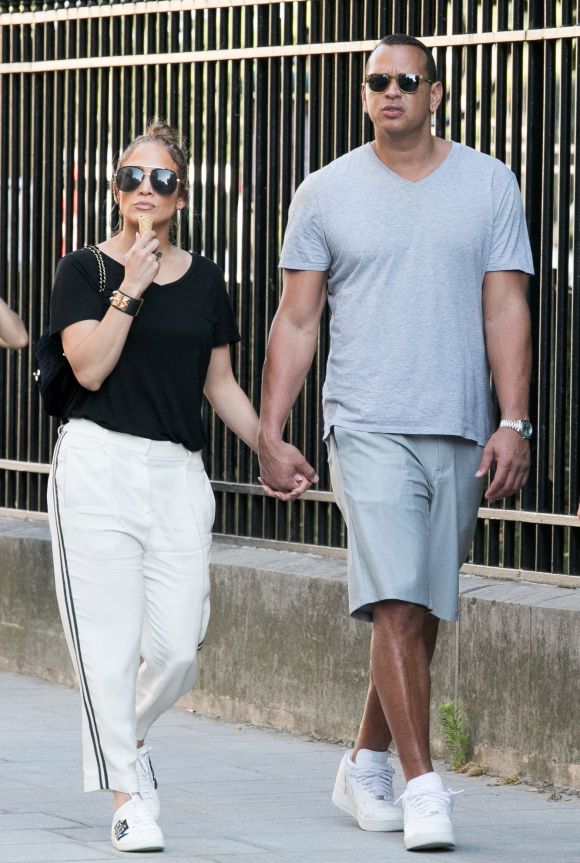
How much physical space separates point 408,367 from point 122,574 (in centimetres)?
96

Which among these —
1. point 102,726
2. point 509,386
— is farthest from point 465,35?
point 102,726

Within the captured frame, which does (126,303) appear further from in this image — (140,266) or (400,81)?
(400,81)

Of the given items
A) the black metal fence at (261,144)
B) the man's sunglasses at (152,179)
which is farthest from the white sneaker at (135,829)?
the black metal fence at (261,144)

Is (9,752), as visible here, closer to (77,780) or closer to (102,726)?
(77,780)

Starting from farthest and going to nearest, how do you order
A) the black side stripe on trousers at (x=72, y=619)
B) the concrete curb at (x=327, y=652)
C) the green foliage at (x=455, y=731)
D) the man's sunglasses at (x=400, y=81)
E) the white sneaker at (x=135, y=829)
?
the green foliage at (x=455, y=731), the concrete curb at (x=327, y=652), the man's sunglasses at (x=400, y=81), the black side stripe on trousers at (x=72, y=619), the white sneaker at (x=135, y=829)

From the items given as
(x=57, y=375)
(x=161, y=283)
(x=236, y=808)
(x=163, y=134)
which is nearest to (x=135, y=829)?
(x=236, y=808)

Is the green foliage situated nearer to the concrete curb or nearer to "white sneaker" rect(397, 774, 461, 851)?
the concrete curb

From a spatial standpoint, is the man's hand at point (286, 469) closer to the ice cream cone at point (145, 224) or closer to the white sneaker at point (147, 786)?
the ice cream cone at point (145, 224)

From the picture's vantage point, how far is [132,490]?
535cm

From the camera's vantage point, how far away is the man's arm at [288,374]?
5.62 m

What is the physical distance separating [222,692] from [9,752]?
3.32 feet

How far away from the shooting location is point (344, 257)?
218 inches

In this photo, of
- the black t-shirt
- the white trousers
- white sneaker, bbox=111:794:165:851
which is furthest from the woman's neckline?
white sneaker, bbox=111:794:165:851

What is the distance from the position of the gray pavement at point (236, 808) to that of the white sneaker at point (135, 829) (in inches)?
1.3
